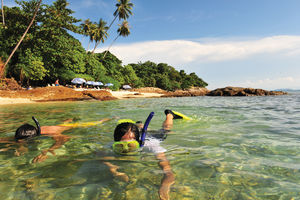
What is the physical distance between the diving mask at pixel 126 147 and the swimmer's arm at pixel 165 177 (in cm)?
41

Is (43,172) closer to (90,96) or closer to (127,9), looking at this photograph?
(90,96)

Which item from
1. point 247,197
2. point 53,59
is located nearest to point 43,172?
point 247,197

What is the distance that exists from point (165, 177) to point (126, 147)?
2.48 feet

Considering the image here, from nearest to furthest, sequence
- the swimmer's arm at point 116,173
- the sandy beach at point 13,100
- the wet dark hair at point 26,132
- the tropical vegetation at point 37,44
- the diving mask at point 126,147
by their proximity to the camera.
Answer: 1. the swimmer's arm at point 116,173
2. the diving mask at point 126,147
3. the wet dark hair at point 26,132
4. the sandy beach at point 13,100
5. the tropical vegetation at point 37,44

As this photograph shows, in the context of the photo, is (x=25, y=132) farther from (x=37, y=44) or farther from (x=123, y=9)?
(x=123, y=9)

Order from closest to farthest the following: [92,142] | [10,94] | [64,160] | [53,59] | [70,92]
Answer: [64,160] → [92,142] → [10,94] → [70,92] → [53,59]

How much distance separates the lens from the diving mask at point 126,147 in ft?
8.13

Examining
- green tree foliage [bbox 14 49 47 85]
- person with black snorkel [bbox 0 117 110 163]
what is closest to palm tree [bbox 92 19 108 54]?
green tree foliage [bbox 14 49 47 85]

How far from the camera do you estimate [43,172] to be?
89.2 inches

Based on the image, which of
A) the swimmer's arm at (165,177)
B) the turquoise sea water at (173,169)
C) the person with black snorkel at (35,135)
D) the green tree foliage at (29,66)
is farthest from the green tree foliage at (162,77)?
the swimmer's arm at (165,177)

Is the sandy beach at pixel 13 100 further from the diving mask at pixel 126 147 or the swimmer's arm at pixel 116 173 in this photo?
the swimmer's arm at pixel 116 173

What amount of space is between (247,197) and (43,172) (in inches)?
93.1

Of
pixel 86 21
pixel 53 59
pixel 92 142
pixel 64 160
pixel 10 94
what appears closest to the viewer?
pixel 64 160

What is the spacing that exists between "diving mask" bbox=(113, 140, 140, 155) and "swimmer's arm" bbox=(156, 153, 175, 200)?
409mm
